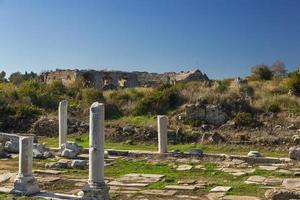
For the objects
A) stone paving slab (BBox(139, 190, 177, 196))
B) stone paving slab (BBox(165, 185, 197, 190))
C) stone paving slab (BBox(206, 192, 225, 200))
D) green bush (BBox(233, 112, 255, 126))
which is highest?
green bush (BBox(233, 112, 255, 126))

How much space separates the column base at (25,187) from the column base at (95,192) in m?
1.62

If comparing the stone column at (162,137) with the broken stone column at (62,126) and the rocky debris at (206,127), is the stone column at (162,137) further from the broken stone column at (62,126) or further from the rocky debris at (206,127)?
the rocky debris at (206,127)

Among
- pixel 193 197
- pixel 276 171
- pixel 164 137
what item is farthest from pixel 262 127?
pixel 193 197

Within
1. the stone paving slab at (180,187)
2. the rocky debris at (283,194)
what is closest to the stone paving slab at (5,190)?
the stone paving slab at (180,187)

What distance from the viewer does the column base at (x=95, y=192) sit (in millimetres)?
12047

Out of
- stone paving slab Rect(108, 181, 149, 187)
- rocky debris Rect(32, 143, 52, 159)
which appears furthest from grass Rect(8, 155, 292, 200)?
rocky debris Rect(32, 143, 52, 159)

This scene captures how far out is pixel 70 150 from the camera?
66.5 ft

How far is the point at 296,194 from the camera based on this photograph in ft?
38.9

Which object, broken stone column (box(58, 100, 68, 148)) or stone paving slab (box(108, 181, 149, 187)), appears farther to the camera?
broken stone column (box(58, 100, 68, 148))

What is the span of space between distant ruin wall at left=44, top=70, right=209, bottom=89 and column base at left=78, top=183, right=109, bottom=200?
3132 cm

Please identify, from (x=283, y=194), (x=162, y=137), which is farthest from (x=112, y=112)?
(x=283, y=194)

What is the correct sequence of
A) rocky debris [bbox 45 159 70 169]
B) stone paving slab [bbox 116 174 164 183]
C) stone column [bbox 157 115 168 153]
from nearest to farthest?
stone paving slab [bbox 116 174 164 183], rocky debris [bbox 45 159 70 169], stone column [bbox 157 115 168 153]

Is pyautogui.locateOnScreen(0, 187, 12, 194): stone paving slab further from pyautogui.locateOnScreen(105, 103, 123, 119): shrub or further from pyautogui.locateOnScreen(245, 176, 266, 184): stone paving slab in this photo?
pyautogui.locateOnScreen(105, 103, 123, 119): shrub

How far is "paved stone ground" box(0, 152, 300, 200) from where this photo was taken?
13398 millimetres
